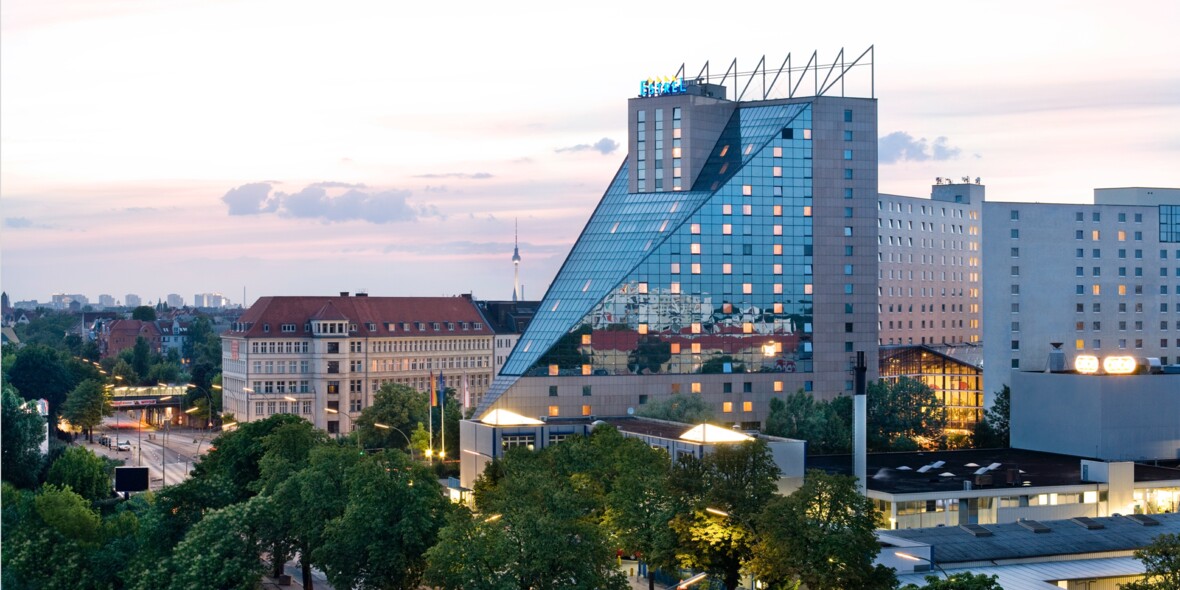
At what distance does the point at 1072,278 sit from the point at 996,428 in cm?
4651

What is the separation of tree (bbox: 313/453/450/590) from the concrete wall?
54599 mm

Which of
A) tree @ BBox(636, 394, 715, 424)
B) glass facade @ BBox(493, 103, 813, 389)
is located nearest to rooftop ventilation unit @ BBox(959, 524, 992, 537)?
tree @ BBox(636, 394, 715, 424)

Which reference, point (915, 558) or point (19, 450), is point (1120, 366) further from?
point (19, 450)

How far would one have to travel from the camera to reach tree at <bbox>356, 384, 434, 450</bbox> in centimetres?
16462

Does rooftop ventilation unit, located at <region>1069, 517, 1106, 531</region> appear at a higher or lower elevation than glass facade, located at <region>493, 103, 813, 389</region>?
lower

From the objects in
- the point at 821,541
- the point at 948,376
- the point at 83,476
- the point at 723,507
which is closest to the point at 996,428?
the point at 948,376

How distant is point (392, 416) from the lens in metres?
168

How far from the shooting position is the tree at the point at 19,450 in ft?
431

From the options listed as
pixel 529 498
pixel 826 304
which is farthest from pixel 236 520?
pixel 826 304

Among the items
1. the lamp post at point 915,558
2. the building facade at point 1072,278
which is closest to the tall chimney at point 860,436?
the lamp post at point 915,558

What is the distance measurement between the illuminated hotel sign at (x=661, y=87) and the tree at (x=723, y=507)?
80.6 meters

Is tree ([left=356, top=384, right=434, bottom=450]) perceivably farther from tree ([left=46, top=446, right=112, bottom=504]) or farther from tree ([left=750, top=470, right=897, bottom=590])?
tree ([left=750, top=470, right=897, bottom=590])

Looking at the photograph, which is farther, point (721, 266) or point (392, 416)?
point (392, 416)

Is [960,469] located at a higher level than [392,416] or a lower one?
higher
